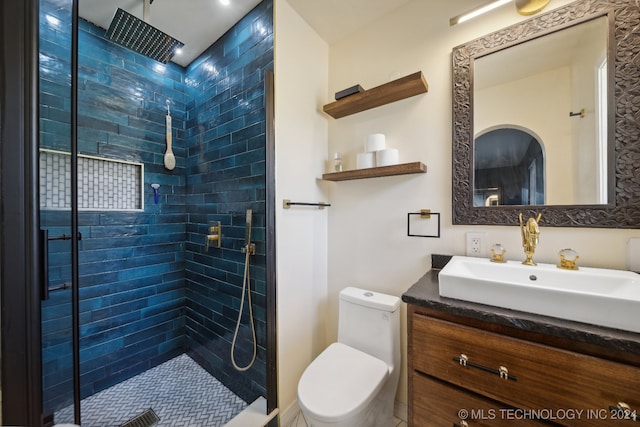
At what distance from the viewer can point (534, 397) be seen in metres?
0.74

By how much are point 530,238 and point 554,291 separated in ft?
1.34

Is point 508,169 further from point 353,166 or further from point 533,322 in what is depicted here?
point 353,166

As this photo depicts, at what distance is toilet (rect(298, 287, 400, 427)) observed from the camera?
103 cm

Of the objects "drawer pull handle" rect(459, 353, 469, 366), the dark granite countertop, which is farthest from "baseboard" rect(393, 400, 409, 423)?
the dark granite countertop

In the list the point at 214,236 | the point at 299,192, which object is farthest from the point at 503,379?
the point at 214,236

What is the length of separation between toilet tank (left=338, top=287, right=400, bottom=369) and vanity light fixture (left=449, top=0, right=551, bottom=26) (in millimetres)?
1591

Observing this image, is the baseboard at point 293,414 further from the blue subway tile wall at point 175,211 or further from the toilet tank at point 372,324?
the toilet tank at point 372,324

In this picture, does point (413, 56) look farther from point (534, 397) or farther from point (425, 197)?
point (534, 397)

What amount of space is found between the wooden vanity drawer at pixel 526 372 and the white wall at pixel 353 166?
579 mm

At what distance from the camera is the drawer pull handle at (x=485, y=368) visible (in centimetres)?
78

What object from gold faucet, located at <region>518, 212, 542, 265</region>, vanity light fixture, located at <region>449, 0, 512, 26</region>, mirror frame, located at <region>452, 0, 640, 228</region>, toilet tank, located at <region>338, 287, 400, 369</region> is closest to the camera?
mirror frame, located at <region>452, 0, 640, 228</region>

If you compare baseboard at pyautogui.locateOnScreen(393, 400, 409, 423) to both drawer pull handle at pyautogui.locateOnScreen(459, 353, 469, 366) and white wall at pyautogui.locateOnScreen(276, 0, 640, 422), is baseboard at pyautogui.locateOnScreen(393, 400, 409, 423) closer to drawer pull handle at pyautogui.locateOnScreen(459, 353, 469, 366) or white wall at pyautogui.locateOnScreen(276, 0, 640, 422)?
white wall at pyautogui.locateOnScreen(276, 0, 640, 422)

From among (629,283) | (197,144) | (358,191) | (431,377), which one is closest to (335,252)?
(358,191)

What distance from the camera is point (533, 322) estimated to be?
2.41 feet
